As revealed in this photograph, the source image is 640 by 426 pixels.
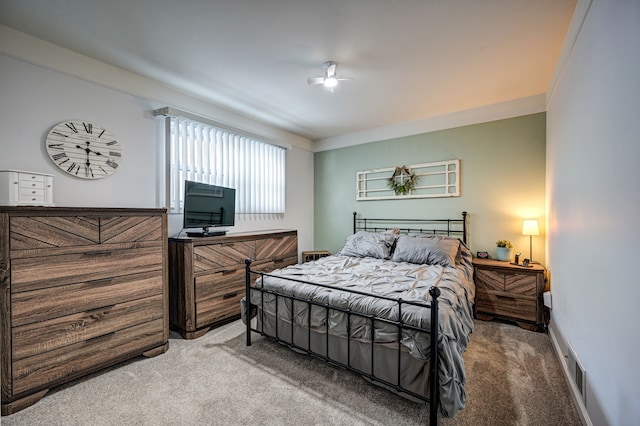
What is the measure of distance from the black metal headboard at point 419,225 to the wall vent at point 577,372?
6.35 ft

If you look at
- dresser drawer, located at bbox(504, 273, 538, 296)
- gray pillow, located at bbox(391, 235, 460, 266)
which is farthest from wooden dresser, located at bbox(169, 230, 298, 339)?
dresser drawer, located at bbox(504, 273, 538, 296)

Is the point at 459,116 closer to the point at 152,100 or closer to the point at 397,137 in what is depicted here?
the point at 397,137

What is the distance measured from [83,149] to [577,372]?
4.34 metres

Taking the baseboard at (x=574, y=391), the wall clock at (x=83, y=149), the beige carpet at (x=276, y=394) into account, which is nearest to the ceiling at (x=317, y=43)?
the wall clock at (x=83, y=149)

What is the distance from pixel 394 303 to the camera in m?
2.01

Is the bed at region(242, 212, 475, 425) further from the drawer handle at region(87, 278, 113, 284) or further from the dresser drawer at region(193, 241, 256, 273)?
the drawer handle at region(87, 278, 113, 284)

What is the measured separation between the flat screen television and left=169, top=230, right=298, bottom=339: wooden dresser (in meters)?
0.23

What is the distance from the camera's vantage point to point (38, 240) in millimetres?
1986

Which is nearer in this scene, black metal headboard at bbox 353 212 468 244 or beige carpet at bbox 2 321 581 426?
beige carpet at bbox 2 321 581 426

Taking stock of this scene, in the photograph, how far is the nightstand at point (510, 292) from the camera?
121 inches

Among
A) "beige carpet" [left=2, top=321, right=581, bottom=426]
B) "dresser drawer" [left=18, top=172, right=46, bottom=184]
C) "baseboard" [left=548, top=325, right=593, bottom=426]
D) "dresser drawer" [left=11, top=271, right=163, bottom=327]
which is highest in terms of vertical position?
"dresser drawer" [left=18, top=172, right=46, bottom=184]

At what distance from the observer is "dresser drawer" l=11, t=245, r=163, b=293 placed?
1928 millimetres

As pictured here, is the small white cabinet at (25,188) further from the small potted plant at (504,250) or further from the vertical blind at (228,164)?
the small potted plant at (504,250)

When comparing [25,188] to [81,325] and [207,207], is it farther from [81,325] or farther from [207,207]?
[207,207]
